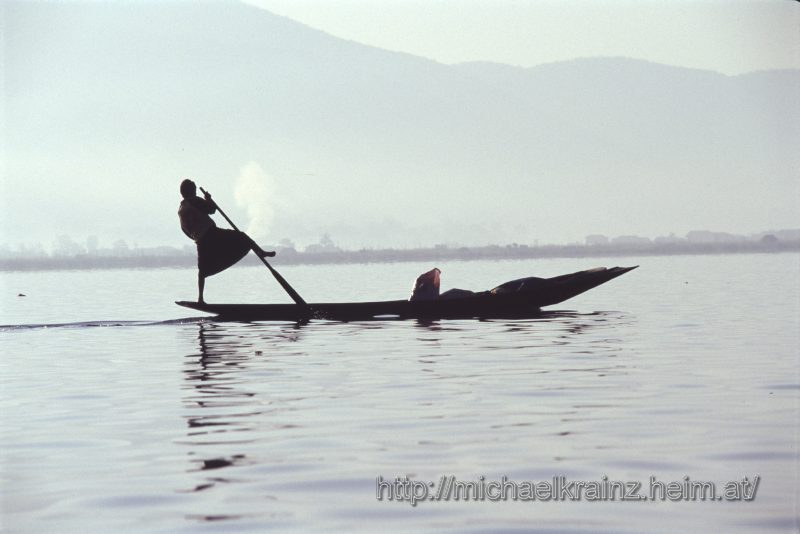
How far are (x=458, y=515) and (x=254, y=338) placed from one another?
1319 centimetres

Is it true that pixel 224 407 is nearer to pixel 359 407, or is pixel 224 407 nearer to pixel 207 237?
pixel 359 407

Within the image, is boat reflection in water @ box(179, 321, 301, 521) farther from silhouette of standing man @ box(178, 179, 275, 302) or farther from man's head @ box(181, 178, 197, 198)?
man's head @ box(181, 178, 197, 198)

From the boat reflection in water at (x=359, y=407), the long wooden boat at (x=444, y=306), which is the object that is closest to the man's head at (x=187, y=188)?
the long wooden boat at (x=444, y=306)

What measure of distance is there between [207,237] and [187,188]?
0.99 m

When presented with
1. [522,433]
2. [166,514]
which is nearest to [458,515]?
[166,514]

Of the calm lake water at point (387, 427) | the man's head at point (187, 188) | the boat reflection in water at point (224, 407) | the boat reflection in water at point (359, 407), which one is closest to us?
the calm lake water at point (387, 427)

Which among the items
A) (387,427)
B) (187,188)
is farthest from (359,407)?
(187,188)

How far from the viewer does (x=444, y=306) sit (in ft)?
72.6

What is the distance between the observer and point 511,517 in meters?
7.19

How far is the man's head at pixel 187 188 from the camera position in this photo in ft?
72.0

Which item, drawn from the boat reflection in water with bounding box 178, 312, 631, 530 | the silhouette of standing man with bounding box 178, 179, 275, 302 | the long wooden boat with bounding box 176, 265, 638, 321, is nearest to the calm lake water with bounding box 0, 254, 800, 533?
the boat reflection in water with bounding box 178, 312, 631, 530

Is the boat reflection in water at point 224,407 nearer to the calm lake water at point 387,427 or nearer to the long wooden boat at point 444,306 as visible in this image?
the calm lake water at point 387,427

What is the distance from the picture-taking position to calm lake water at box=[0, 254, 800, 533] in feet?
24.2

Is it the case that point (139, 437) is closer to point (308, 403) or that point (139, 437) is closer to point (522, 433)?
point (308, 403)
